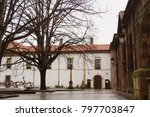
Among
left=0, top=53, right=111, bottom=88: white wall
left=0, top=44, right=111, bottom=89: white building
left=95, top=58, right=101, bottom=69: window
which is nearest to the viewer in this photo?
left=0, top=44, right=111, bottom=89: white building

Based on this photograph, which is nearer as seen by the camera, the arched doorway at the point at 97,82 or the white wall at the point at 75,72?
the arched doorway at the point at 97,82

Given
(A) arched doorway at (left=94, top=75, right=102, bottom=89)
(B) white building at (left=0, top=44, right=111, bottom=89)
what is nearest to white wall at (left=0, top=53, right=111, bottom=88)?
(B) white building at (left=0, top=44, right=111, bottom=89)

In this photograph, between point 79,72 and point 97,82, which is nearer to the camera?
point 97,82

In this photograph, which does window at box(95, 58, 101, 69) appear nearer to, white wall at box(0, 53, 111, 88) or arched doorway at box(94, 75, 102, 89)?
white wall at box(0, 53, 111, 88)

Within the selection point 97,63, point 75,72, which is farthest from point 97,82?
point 75,72

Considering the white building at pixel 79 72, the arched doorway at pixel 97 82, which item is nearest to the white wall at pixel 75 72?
the white building at pixel 79 72

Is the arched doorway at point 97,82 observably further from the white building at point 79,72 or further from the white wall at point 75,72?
the white wall at point 75,72

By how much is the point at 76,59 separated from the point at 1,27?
41957 mm

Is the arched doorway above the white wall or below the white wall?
below

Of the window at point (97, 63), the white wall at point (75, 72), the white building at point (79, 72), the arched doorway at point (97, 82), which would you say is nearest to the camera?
the arched doorway at point (97, 82)

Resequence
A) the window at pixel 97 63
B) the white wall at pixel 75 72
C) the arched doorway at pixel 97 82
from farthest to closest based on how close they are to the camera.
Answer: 1. the window at pixel 97 63
2. the white wall at pixel 75 72
3. the arched doorway at pixel 97 82

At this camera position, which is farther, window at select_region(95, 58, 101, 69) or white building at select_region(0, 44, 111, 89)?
window at select_region(95, 58, 101, 69)

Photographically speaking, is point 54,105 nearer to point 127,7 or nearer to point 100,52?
point 127,7

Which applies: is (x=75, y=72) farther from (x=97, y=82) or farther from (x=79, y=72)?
(x=97, y=82)
